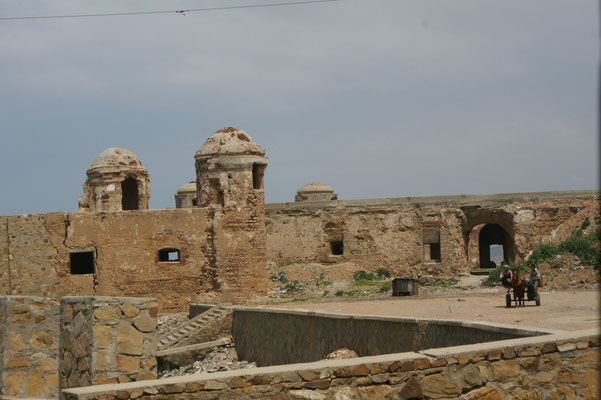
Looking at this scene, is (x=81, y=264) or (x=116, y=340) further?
(x=81, y=264)

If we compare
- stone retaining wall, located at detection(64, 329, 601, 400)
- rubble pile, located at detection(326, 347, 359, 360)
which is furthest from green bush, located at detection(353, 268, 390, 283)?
stone retaining wall, located at detection(64, 329, 601, 400)

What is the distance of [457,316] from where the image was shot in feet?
51.3

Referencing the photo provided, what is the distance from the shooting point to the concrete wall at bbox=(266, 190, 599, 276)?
104 feet

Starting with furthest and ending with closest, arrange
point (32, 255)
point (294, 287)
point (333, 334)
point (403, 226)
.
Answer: point (403, 226) → point (294, 287) → point (32, 255) → point (333, 334)

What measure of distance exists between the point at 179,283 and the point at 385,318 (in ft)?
40.3

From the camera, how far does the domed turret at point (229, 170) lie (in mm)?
25281

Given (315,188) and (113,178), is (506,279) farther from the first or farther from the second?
(315,188)

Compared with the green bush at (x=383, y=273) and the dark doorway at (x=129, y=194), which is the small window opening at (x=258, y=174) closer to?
the dark doorway at (x=129, y=194)

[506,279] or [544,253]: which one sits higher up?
[506,279]

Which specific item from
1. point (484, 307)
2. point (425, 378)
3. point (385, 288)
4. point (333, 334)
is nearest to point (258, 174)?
point (385, 288)

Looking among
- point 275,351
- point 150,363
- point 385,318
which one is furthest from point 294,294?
point 150,363

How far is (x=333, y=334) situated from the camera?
15.6 m

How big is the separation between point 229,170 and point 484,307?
10.3 m

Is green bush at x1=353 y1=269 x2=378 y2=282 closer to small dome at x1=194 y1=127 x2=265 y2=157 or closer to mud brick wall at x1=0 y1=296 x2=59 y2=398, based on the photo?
small dome at x1=194 y1=127 x2=265 y2=157
